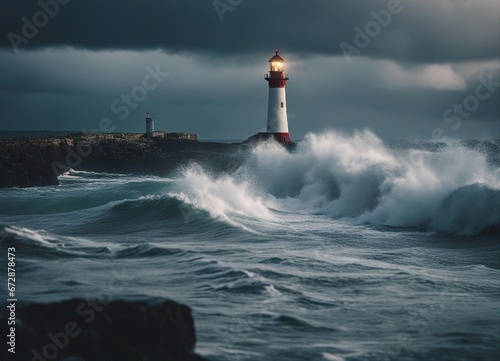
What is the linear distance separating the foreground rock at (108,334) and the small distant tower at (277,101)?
32.7 meters

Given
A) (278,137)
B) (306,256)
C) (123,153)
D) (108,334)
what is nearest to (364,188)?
(306,256)

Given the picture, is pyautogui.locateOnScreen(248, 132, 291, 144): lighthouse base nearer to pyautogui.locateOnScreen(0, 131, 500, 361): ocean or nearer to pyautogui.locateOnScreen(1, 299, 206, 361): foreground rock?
pyautogui.locateOnScreen(0, 131, 500, 361): ocean

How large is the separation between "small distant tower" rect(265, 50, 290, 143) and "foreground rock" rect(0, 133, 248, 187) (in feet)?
11.0

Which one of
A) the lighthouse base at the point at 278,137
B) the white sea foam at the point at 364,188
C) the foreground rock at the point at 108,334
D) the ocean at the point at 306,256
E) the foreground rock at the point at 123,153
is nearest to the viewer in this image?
the foreground rock at the point at 108,334

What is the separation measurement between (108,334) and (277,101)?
109 ft

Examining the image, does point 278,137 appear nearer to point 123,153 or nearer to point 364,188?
point 123,153

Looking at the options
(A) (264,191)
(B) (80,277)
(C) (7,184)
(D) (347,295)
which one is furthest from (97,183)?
(D) (347,295)

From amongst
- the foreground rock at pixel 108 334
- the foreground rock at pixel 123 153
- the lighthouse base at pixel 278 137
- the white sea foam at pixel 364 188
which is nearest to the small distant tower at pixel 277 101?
the lighthouse base at pixel 278 137

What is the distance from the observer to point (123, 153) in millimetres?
44375

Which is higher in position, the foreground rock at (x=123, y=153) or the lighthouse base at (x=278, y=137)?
the lighthouse base at (x=278, y=137)

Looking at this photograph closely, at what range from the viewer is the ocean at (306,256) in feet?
29.5

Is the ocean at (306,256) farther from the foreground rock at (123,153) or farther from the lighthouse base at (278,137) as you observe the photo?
the lighthouse base at (278,137)

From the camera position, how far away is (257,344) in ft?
28.1

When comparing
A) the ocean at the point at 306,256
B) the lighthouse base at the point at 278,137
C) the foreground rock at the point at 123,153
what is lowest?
the ocean at the point at 306,256
